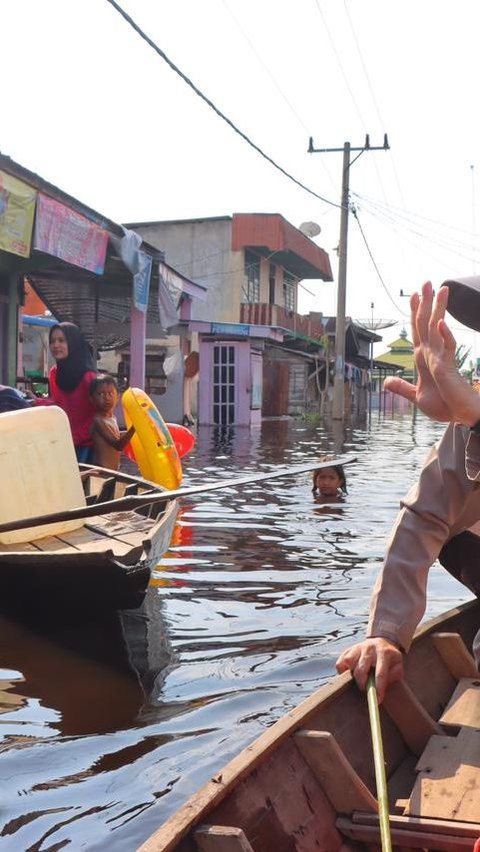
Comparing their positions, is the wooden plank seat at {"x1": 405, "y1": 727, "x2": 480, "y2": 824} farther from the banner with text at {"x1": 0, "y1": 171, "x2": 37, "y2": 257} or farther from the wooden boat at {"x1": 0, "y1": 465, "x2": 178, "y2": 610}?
the banner with text at {"x1": 0, "y1": 171, "x2": 37, "y2": 257}

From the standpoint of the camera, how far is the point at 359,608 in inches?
241

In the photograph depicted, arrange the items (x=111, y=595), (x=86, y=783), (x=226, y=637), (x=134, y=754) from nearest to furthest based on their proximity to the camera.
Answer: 1. (x=86, y=783)
2. (x=134, y=754)
3. (x=111, y=595)
4. (x=226, y=637)

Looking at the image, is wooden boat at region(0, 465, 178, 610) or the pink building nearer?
wooden boat at region(0, 465, 178, 610)

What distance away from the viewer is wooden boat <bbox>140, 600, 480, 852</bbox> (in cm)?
214

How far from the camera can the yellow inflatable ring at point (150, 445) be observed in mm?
9663

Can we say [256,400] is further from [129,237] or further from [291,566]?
[291,566]

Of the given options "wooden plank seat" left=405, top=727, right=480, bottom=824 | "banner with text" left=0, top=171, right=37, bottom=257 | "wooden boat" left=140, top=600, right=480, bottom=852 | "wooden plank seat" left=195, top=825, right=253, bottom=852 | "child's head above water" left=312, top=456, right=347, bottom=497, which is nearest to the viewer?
"wooden plank seat" left=195, top=825, right=253, bottom=852

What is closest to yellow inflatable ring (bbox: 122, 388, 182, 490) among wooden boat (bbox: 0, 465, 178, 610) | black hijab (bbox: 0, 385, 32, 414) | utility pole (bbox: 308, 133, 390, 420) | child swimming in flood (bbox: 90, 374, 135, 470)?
child swimming in flood (bbox: 90, 374, 135, 470)

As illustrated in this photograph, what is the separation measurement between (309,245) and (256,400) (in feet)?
27.4

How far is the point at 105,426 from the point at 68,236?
440 cm

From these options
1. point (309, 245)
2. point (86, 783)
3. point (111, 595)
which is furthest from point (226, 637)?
point (309, 245)

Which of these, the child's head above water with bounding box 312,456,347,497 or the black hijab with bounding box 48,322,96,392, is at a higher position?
the black hijab with bounding box 48,322,96,392

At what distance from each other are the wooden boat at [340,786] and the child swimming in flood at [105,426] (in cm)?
559

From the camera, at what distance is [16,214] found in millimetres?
10625
